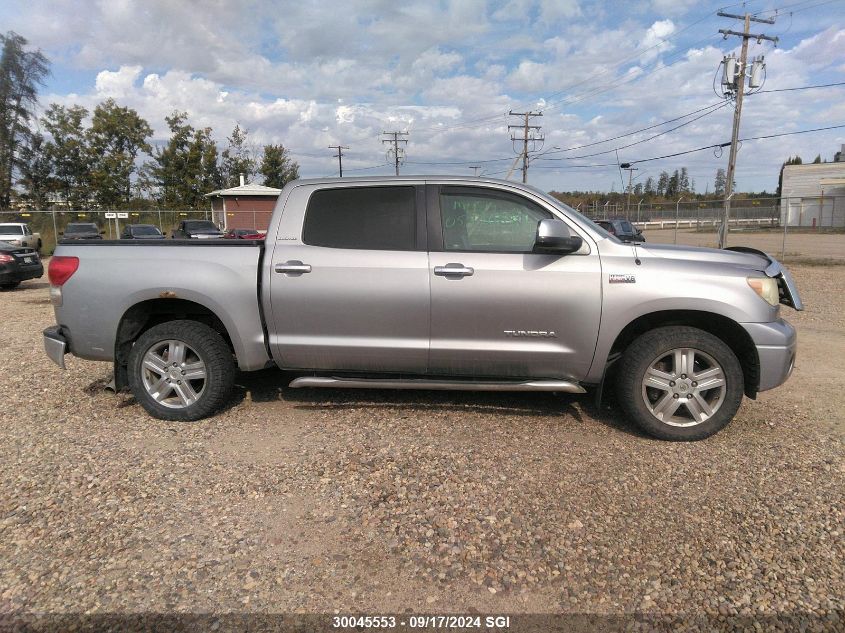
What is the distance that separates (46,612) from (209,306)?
7.64 feet

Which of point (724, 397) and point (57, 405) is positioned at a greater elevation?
point (724, 397)

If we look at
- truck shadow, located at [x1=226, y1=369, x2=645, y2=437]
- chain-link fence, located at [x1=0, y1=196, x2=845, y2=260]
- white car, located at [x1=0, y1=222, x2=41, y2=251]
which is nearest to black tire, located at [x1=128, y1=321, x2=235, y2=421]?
truck shadow, located at [x1=226, y1=369, x2=645, y2=437]

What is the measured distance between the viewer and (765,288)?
158 inches

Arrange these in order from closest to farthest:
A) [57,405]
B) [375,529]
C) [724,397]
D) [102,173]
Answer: [375,529] → [724,397] → [57,405] → [102,173]

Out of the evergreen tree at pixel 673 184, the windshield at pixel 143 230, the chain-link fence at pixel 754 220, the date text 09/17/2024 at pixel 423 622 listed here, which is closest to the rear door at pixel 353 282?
the date text 09/17/2024 at pixel 423 622

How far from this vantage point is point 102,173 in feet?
151

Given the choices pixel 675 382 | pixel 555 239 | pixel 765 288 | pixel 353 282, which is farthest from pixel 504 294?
pixel 765 288

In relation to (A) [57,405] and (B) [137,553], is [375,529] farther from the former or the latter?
(A) [57,405]

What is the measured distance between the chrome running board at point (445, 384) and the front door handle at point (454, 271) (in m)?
0.80

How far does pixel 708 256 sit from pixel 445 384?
2.12m

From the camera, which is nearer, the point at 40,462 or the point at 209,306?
the point at 40,462

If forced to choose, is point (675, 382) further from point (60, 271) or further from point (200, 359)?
point (60, 271)

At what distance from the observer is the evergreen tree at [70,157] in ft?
148

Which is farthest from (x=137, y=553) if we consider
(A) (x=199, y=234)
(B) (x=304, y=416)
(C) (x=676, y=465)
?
(A) (x=199, y=234)
